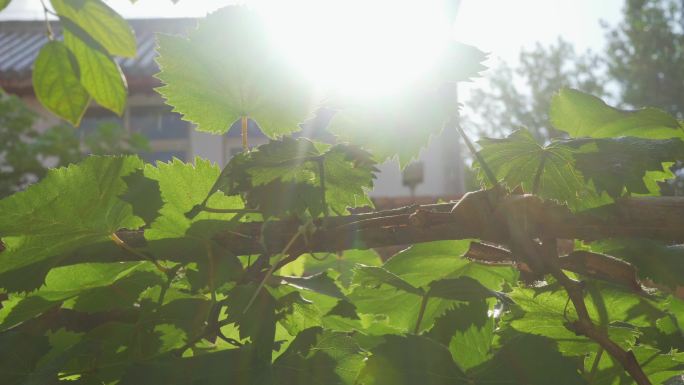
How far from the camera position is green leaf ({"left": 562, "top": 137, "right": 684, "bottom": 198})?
382 millimetres

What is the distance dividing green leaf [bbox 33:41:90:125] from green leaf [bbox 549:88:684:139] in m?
0.44

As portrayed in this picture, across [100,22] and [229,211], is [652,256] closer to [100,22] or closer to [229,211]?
[229,211]

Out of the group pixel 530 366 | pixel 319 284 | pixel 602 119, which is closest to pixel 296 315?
pixel 319 284

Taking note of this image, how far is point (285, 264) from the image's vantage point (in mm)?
371

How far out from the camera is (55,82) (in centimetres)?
67

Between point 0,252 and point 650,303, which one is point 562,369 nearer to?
point 650,303

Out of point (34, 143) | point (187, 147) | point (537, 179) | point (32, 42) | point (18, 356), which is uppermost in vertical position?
point (32, 42)

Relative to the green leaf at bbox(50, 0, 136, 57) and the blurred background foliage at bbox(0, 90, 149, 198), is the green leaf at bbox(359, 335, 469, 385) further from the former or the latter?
the blurred background foliage at bbox(0, 90, 149, 198)

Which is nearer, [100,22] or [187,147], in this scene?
[100,22]

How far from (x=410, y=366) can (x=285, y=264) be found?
0.08m

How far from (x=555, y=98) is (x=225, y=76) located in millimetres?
255

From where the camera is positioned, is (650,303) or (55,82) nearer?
(650,303)

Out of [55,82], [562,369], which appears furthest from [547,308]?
[55,82]

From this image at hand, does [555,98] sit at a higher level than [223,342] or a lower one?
higher
